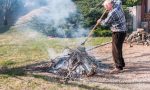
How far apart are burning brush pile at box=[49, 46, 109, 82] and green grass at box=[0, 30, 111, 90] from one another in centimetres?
51

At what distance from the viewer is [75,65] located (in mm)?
9703

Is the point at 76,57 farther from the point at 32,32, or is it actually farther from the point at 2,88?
the point at 32,32

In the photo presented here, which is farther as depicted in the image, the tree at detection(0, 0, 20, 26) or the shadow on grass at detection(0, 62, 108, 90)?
the tree at detection(0, 0, 20, 26)

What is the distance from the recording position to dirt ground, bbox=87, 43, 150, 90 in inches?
348

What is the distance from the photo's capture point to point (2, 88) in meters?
8.50

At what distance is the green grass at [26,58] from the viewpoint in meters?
8.65

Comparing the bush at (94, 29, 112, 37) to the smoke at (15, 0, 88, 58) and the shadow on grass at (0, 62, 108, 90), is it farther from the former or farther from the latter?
the shadow on grass at (0, 62, 108, 90)

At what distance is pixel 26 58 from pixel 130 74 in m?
3.21

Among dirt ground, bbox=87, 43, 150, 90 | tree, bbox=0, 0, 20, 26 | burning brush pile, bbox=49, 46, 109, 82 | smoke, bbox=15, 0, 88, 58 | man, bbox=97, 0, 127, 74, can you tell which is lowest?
tree, bbox=0, 0, 20, 26

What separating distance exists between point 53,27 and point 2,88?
7.96m

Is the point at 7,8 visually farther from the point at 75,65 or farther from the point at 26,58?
the point at 75,65

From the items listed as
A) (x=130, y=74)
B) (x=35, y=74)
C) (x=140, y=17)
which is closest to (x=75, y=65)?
(x=35, y=74)

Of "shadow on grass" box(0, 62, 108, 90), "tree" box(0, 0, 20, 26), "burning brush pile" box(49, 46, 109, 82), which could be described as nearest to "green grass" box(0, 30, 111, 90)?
"shadow on grass" box(0, 62, 108, 90)

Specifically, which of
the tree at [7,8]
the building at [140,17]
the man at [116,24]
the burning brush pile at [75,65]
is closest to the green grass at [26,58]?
the burning brush pile at [75,65]
